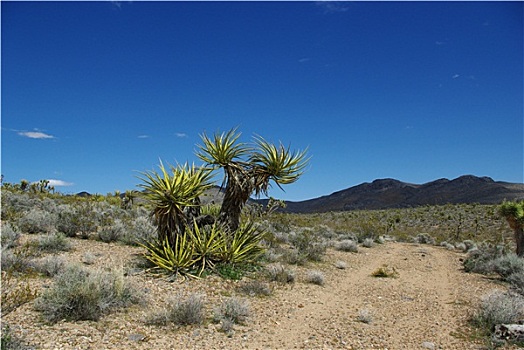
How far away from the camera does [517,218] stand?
1306cm

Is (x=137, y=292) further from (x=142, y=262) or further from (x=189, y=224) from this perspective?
(x=189, y=224)

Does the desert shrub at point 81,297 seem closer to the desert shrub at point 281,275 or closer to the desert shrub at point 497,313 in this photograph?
the desert shrub at point 281,275

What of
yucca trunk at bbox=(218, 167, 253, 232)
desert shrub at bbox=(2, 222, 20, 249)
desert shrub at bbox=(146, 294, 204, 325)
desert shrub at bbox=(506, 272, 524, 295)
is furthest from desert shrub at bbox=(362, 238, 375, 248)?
desert shrub at bbox=(2, 222, 20, 249)

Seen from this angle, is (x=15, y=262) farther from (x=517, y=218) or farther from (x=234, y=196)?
(x=517, y=218)

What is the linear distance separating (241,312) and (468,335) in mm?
Answer: 3662

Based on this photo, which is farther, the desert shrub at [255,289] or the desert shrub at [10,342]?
the desert shrub at [255,289]

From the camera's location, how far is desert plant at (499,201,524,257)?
1288cm

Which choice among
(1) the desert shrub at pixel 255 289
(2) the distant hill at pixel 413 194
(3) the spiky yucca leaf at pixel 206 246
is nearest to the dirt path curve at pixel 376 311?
(1) the desert shrub at pixel 255 289

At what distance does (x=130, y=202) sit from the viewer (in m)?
21.2

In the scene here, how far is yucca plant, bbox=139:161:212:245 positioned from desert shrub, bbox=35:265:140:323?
292 centimetres

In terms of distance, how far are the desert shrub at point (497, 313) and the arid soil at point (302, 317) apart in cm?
26

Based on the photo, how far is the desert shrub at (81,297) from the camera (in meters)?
5.45

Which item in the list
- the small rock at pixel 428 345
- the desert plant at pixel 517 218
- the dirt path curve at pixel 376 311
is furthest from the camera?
the desert plant at pixel 517 218

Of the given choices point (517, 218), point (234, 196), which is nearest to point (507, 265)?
point (517, 218)
